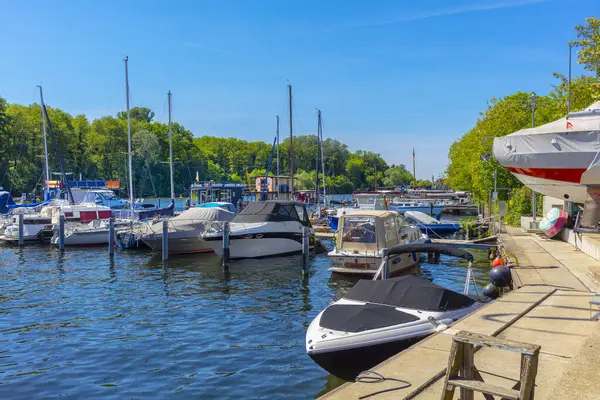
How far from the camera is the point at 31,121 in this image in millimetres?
98375

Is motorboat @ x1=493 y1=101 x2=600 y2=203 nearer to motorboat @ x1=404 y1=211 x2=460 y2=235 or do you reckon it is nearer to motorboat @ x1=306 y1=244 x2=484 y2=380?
motorboat @ x1=306 y1=244 x2=484 y2=380

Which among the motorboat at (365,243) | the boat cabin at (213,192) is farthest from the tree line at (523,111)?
the boat cabin at (213,192)

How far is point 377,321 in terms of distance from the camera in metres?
9.88

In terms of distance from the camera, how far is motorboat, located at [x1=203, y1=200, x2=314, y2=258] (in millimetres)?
26234

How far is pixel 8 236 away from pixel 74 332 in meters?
24.9

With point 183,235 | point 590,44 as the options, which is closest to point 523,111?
point 590,44

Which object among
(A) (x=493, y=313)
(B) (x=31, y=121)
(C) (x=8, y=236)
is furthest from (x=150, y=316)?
(B) (x=31, y=121)

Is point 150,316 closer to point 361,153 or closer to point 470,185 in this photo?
point 470,185

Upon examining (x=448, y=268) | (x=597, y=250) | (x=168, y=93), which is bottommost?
(x=448, y=268)

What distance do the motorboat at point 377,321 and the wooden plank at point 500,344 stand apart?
4460 millimetres

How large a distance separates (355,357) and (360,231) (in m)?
11.9

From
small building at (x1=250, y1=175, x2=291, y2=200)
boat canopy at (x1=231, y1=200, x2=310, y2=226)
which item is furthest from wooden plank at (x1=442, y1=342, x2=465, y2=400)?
small building at (x1=250, y1=175, x2=291, y2=200)

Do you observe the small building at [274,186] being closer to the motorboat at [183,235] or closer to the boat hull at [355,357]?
the motorboat at [183,235]

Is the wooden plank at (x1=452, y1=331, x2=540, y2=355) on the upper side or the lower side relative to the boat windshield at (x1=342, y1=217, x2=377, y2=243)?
upper
